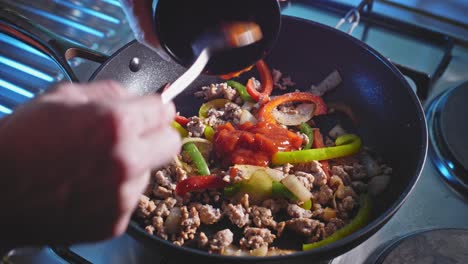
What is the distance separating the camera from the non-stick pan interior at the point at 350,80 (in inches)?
46.1

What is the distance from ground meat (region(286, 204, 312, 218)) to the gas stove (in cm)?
12

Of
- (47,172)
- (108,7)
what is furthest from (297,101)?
(47,172)

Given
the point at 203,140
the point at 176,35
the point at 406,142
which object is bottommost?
the point at 203,140

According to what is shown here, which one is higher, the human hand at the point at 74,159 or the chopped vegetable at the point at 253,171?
the human hand at the point at 74,159

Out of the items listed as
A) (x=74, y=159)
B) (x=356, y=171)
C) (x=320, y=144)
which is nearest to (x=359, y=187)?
(x=356, y=171)

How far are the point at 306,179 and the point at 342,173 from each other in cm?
11

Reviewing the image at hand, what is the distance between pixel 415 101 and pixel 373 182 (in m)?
0.23

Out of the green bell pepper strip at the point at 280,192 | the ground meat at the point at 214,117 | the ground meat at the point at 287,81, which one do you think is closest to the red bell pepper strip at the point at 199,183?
the green bell pepper strip at the point at 280,192

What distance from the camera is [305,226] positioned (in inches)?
41.8

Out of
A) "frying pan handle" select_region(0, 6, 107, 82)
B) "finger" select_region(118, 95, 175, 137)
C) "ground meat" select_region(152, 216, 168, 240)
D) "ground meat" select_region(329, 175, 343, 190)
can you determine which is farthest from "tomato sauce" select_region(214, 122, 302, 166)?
"finger" select_region(118, 95, 175, 137)

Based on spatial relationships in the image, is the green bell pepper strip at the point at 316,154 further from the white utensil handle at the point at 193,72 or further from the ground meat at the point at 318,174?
the white utensil handle at the point at 193,72

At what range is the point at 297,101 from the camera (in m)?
1.38

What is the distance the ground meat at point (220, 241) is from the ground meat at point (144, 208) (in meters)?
0.17

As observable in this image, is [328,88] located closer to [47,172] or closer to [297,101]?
[297,101]
